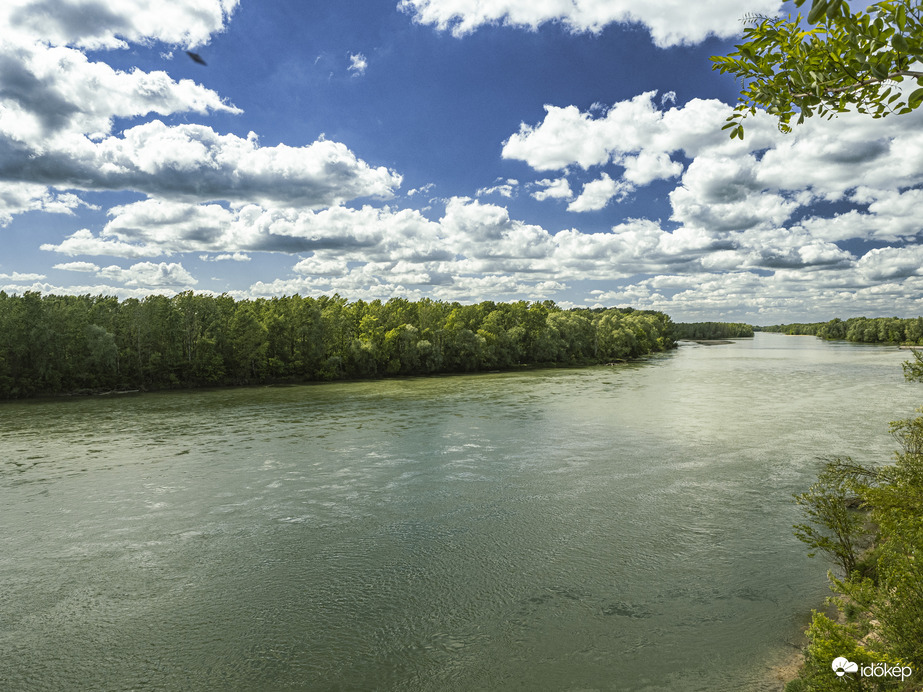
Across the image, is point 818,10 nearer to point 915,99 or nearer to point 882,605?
point 915,99

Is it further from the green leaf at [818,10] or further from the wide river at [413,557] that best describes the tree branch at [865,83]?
the wide river at [413,557]

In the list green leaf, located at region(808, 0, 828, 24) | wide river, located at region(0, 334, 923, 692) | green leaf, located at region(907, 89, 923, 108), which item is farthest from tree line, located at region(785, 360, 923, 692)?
green leaf, located at region(808, 0, 828, 24)

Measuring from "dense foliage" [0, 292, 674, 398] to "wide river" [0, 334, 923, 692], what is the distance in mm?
27357

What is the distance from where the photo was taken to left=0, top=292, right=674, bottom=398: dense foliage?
182ft

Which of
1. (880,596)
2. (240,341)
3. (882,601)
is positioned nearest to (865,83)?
(880,596)

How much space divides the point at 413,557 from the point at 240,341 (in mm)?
59161

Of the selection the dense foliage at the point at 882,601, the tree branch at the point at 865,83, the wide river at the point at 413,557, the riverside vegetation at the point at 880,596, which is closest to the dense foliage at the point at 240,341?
the wide river at the point at 413,557

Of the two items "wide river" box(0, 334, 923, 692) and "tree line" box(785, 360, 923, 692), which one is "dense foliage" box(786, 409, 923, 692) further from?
"wide river" box(0, 334, 923, 692)

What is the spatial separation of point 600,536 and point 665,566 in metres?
2.34

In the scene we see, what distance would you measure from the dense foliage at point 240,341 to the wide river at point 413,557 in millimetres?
27357

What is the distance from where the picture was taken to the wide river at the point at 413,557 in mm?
10250

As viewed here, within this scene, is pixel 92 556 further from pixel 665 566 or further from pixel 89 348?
pixel 89 348

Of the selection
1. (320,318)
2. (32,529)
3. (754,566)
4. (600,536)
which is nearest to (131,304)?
(320,318)

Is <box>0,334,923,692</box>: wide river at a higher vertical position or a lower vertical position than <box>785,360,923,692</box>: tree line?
lower
